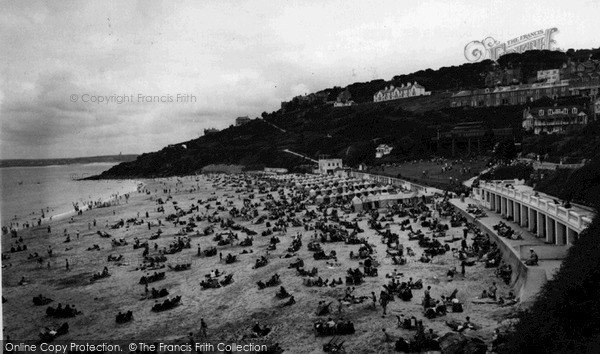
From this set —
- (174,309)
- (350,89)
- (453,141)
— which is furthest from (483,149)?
(350,89)

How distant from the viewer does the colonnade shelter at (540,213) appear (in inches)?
743

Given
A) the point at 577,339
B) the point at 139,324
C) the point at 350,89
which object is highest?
the point at 350,89

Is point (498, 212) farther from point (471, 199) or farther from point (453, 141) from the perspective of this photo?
point (453, 141)

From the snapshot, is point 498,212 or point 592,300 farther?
point 498,212

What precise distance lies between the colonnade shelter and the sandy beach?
10.4 ft

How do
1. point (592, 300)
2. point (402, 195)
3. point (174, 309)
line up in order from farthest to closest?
point (402, 195) → point (174, 309) → point (592, 300)

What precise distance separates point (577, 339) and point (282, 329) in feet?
29.9

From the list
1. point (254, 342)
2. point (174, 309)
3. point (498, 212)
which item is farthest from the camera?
point (498, 212)

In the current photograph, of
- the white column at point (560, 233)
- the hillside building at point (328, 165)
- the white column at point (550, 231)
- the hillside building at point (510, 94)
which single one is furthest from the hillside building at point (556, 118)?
the white column at point (560, 233)

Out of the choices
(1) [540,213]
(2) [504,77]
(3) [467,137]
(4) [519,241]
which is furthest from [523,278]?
(2) [504,77]

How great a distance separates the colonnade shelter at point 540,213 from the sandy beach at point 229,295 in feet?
10.4

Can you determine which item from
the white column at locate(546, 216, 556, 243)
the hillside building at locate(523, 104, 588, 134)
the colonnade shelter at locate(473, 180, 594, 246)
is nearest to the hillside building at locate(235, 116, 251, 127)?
the hillside building at locate(523, 104, 588, 134)

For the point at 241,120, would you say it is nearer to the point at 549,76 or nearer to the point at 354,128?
the point at 354,128

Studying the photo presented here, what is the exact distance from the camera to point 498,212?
30250mm
